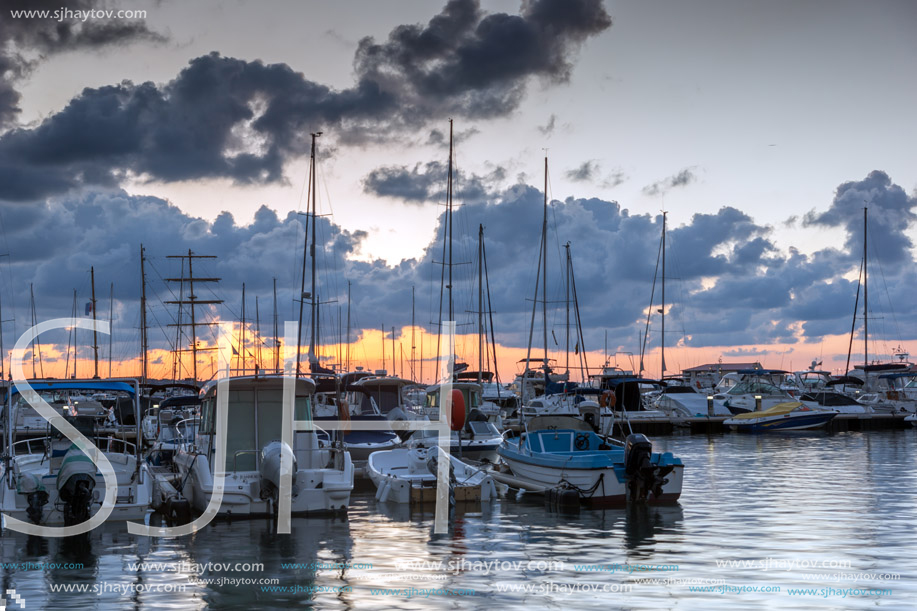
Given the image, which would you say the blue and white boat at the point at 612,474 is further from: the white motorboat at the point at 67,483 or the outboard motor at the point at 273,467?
the white motorboat at the point at 67,483

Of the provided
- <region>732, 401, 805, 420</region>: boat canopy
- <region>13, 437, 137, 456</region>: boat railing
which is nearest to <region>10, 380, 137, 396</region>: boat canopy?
<region>13, 437, 137, 456</region>: boat railing

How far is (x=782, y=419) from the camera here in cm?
5947

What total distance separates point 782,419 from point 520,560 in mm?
46846

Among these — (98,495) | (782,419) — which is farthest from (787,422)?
(98,495)

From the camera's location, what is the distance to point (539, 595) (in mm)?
14305

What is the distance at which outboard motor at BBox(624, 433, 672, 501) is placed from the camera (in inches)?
947

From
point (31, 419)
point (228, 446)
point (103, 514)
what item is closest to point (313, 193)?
point (31, 419)

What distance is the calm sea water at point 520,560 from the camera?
14.1 m

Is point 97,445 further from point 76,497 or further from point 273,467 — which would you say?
point 273,467

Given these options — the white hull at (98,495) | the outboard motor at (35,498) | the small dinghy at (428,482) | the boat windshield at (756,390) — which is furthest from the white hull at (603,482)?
the boat windshield at (756,390)

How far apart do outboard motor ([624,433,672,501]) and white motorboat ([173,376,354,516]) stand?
7402 mm

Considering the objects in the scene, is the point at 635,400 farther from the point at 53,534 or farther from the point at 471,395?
the point at 53,534

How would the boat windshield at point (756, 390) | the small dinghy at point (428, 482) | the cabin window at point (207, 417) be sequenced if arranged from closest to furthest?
the cabin window at point (207, 417) → the small dinghy at point (428, 482) → the boat windshield at point (756, 390)

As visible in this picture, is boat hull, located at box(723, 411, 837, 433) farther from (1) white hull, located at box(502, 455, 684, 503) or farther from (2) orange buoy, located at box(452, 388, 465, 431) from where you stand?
(2) orange buoy, located at box(452, 388, 465, 431)
